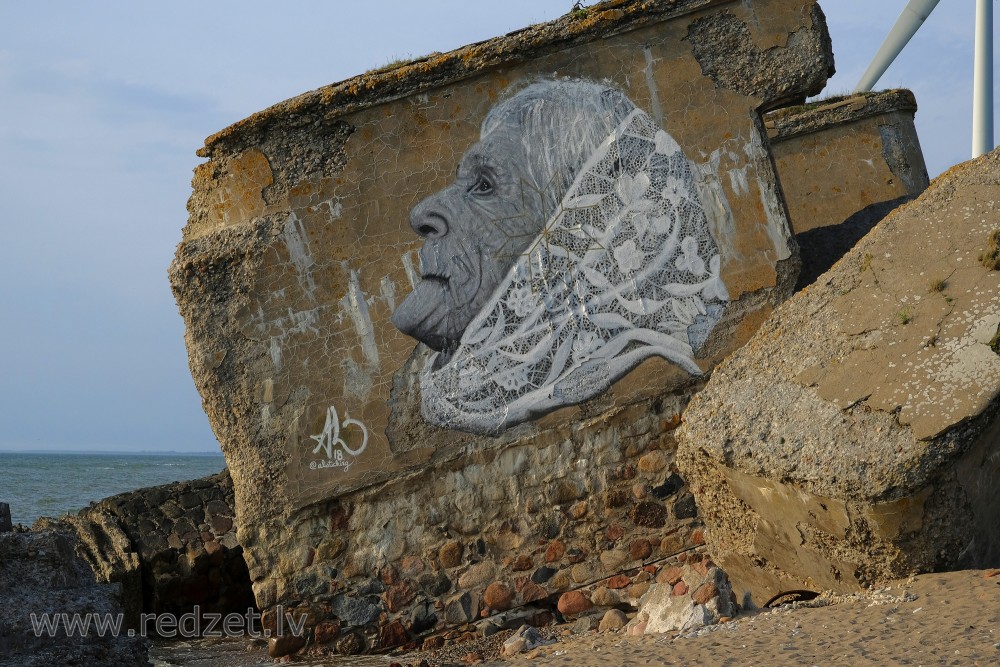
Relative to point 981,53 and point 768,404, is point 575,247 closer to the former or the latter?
point 768,404

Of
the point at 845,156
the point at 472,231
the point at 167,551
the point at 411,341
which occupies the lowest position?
the point at 167,551

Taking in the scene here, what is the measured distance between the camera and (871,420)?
3.97 meters

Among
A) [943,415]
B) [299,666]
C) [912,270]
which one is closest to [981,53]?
[912,270]

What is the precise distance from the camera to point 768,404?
434cm

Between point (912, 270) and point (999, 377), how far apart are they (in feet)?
2.35

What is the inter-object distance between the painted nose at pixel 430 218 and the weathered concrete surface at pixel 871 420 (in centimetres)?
197

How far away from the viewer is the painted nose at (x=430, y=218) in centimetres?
595

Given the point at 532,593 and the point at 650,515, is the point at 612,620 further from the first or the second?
the point at 650,515

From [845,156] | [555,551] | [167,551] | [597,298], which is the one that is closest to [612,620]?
[555,551]

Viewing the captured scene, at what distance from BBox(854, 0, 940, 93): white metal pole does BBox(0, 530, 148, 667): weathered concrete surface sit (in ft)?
37.2

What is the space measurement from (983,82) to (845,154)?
11.2 ft

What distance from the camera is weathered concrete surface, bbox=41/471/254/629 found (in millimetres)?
8375

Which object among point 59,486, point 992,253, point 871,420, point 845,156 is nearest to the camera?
point 871,420

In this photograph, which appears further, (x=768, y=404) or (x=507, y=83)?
(x=507, y=83)
